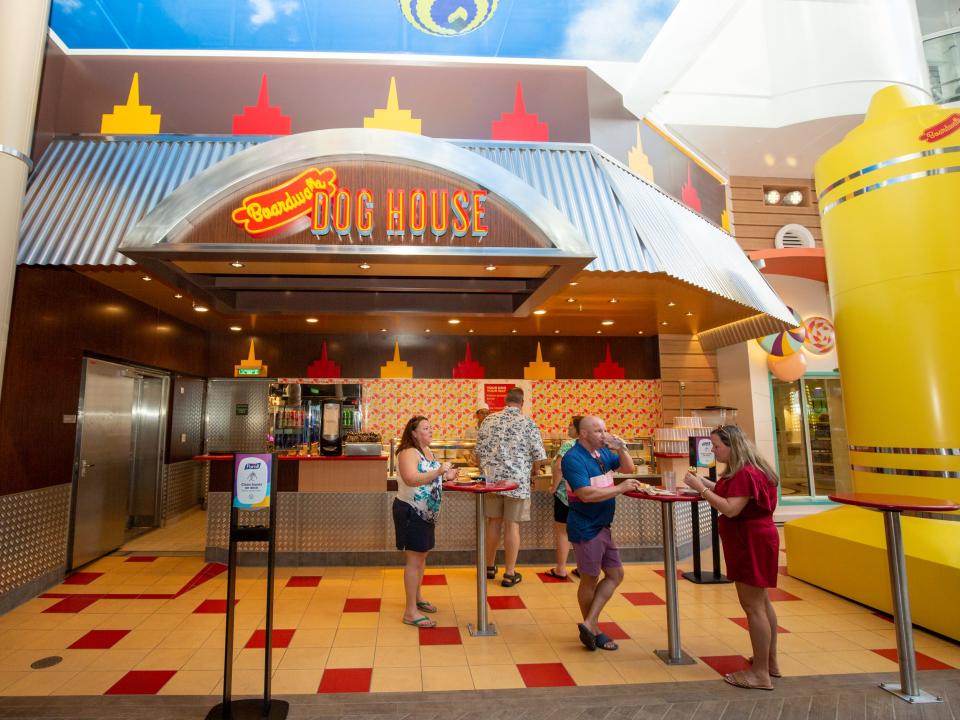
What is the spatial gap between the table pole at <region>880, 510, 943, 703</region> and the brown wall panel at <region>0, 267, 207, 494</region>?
6294mm

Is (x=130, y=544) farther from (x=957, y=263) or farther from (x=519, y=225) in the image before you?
(x=957, y=263)

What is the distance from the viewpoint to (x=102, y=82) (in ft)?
17.9

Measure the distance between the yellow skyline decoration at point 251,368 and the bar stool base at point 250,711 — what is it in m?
6.15

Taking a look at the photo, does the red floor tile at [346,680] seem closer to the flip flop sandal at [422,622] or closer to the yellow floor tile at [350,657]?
the yellow floor tile at [350,657]

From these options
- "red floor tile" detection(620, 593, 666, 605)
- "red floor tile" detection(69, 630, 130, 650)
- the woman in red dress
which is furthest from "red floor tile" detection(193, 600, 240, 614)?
the woman in red dress

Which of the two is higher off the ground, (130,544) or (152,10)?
(152,10)

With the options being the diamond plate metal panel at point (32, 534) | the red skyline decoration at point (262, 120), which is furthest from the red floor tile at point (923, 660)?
the red skyline decoration at point (262, 120)

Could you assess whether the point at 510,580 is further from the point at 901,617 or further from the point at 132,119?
the point at 132,119

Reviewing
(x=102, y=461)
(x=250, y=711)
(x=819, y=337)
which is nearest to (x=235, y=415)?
(x=102, y=461)

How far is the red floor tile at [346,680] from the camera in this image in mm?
2953

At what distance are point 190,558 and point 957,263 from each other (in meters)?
7.77

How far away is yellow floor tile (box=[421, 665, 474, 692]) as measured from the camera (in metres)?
2.98

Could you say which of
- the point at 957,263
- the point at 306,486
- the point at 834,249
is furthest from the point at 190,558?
the point at 957,263

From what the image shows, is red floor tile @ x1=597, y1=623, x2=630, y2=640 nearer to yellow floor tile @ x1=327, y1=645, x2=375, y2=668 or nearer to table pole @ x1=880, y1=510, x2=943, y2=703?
table pole @ x1=880, y1=510, x2=943, y2=703
